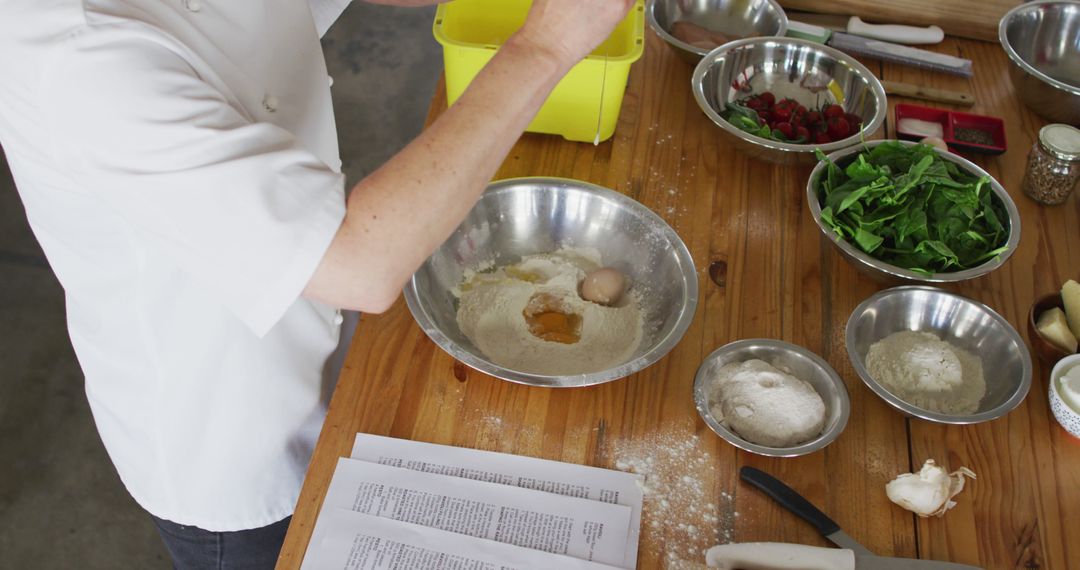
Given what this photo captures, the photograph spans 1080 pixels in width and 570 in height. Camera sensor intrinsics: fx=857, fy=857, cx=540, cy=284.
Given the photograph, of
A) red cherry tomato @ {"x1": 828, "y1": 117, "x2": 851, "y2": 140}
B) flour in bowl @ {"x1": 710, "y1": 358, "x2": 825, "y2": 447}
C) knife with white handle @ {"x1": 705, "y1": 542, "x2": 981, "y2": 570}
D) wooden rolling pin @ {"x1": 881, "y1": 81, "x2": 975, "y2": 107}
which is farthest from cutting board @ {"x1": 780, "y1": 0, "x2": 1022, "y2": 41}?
knife with white handle @ {"x1": 705, "y1": 542, "x2": 981, "y2": 570}

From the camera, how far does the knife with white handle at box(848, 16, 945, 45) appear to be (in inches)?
68.9

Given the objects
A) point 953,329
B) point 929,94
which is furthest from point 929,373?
point 929,94

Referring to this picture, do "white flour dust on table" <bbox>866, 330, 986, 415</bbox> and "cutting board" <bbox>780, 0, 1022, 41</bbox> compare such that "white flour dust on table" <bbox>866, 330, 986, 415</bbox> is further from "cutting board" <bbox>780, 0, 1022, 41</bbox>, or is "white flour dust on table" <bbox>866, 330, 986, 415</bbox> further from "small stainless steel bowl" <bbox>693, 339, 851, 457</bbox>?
"cutting board" <bbox>780, 0, 1022, 41</bbox>

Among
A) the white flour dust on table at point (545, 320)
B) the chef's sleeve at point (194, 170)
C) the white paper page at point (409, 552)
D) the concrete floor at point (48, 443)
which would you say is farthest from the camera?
the concrete floor at point (48, 443)

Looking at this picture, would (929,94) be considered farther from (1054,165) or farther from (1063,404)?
(1063,404)

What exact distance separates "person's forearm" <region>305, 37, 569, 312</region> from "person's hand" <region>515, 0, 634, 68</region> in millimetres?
Result: 42

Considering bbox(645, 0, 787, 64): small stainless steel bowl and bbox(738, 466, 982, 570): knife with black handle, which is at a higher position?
bbox(645, 0, 787, 64): small stainless steel bowl

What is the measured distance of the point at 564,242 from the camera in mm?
1361

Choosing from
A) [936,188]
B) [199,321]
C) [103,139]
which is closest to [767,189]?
[936,188]

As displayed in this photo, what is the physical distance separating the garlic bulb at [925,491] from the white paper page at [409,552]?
37cm

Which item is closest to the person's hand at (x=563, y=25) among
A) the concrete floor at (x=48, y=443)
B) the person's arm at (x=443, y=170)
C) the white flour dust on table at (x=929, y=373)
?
the person's arm at (x=443, y=170)

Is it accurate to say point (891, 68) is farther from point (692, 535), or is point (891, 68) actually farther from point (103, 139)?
point (103, 139)

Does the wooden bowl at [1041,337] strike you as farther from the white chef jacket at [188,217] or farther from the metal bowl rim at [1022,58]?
the white chef jacket at [188,217]

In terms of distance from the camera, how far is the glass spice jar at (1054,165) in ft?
4.49
